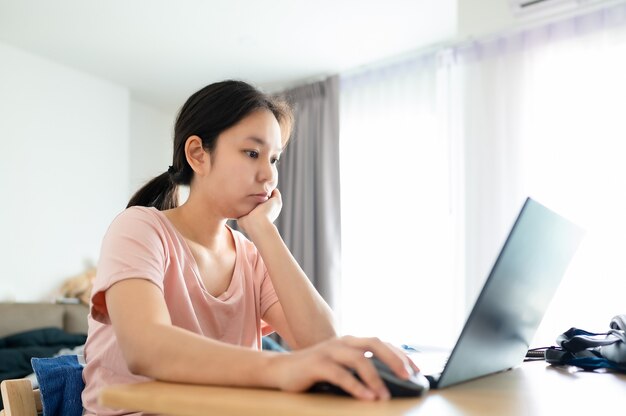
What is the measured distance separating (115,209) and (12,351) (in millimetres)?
1540

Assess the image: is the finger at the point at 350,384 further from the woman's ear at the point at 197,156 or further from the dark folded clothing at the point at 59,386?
the woman's ear at the point at 197,156

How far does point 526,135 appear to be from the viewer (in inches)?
137

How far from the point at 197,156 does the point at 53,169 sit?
3.19 metres

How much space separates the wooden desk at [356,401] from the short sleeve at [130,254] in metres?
0.23

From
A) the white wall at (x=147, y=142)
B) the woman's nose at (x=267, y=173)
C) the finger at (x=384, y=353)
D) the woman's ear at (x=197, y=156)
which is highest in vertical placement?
the white wall at (x=147, y=142)

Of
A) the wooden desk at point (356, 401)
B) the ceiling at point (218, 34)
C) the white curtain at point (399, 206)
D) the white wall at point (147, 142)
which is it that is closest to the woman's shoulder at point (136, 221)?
the wooden desk at point (356, 401)

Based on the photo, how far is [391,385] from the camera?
2.09 ft

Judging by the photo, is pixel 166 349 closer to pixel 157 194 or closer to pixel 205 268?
pixel 205 268

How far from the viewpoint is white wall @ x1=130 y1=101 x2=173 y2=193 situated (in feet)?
16.9

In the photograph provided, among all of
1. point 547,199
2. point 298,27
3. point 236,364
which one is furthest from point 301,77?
point 236,364

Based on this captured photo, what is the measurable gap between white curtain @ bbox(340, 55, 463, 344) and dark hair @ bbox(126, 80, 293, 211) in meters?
2.62

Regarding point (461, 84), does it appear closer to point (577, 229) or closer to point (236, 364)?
point (577, 229)

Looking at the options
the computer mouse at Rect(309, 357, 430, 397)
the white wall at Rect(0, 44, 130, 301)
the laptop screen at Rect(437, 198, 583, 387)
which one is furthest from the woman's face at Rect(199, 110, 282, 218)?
the white wall at Rect(0, 44, 130, 301)

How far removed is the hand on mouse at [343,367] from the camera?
2.06ft
